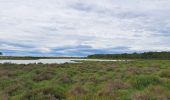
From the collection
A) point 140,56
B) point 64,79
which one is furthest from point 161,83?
point 140,56

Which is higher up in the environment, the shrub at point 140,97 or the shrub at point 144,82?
the shrub at point 144,82

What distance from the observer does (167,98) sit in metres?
11.5

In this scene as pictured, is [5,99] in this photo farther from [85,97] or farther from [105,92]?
[105,92]

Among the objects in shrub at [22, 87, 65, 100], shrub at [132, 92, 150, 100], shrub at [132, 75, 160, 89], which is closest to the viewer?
shrub at [132, 92, 150, 100]

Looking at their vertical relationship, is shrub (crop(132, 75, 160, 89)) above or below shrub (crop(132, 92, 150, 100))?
above

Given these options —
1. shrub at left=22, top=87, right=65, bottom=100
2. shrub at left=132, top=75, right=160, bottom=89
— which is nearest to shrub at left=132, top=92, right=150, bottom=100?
shrub at left=22, top=87, right=65, bottom=100

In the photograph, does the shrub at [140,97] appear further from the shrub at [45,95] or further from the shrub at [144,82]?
the shrub at [144,82]

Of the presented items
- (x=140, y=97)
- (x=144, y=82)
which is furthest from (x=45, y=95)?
(x=144, y=82)

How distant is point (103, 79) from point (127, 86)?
15.1 ft

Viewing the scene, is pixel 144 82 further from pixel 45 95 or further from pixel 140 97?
pixel 45 95

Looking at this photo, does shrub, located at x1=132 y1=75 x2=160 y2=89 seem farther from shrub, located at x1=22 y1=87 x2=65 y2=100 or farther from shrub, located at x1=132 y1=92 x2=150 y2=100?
shrub, located at x1=22 y1=87 x2=65 y2=100

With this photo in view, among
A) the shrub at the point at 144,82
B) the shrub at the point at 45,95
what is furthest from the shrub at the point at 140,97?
the shrub at the point at 144,82

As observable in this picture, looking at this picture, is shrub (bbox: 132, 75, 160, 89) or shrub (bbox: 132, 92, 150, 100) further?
shrub (bbox: 132, 75, 160, 89)

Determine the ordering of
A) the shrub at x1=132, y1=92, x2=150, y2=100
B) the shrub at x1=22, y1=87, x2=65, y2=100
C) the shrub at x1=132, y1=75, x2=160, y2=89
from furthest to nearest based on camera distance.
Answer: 1. the shrub at x1=132, y1=75, x2=160, y2=89
2. the shrub at x1=22, y1=87, x2=65, y2=100
3. the shrub at x1=132, y1=92, x2=150, y2=100
